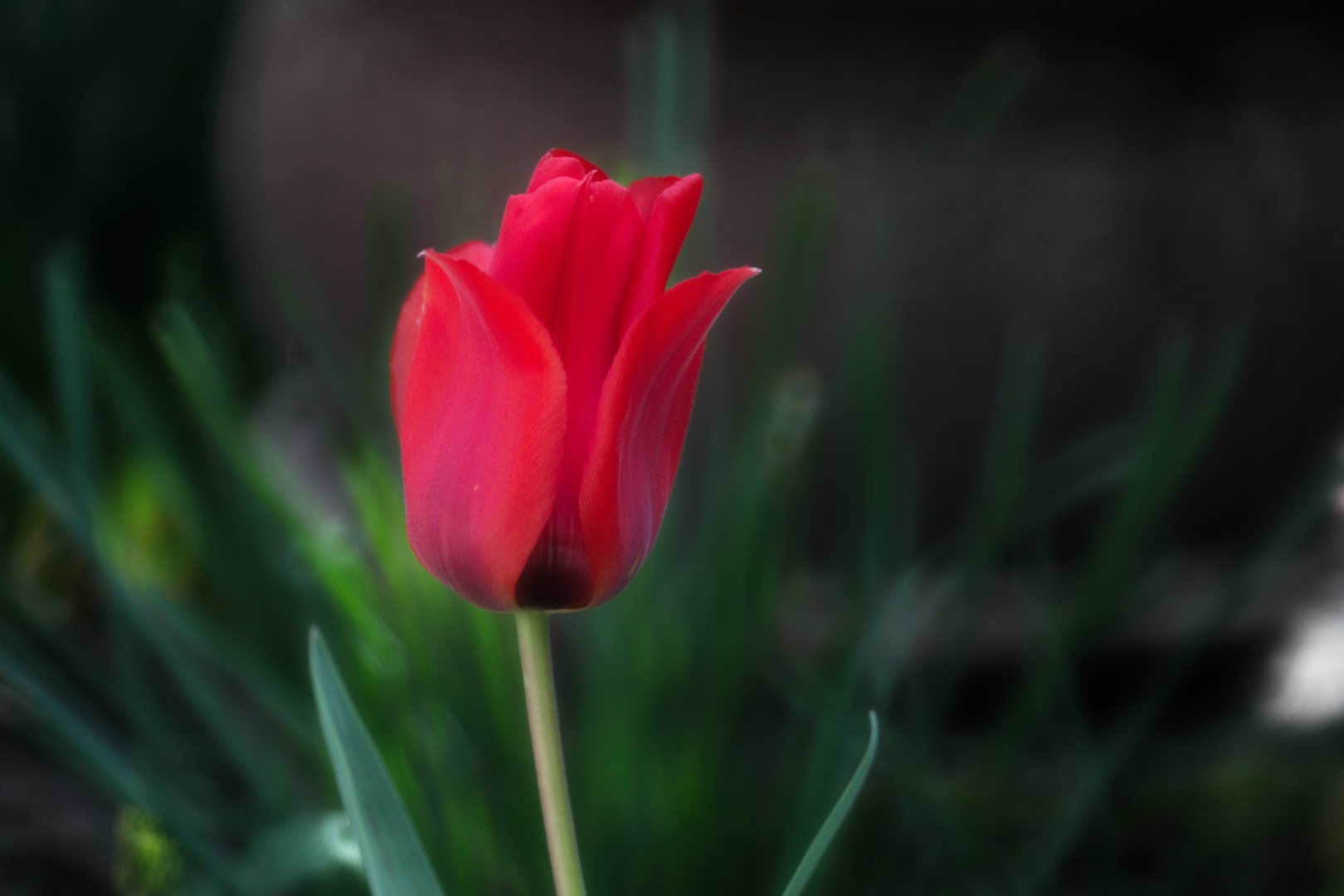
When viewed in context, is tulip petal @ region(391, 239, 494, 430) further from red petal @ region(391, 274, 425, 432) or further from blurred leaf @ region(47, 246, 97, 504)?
blurred leaf @ region(47, 246, 97, 504)

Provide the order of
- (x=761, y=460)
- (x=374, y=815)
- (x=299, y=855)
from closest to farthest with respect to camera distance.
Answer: (x=374, y=815) → (x=299, y=855) → (x=761, y=460)

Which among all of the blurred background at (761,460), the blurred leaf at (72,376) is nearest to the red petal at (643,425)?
the blurred background at (761,460)

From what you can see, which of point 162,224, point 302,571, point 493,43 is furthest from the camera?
point 162,224

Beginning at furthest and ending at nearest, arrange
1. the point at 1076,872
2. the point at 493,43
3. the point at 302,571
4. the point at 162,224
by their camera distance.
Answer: the point at 162,224 → the point at 493,43 → the point at 1076,872 → the point at 302,571

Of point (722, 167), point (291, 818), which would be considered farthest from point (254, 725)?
point (722, 167)

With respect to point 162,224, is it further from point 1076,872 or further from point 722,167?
point 1076,872

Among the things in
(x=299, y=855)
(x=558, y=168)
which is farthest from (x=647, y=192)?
(x=299, y=855)

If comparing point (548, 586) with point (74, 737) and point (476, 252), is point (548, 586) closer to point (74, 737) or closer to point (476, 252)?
point (476, 252)
